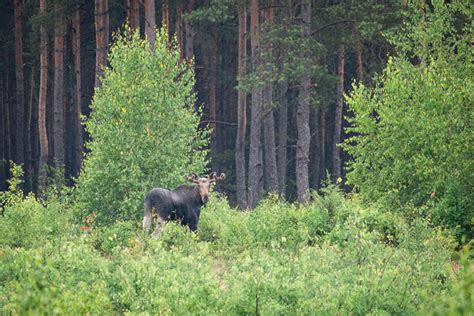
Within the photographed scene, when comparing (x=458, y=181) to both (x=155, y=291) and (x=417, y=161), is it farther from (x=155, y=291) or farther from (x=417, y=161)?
(x=155, y=291)

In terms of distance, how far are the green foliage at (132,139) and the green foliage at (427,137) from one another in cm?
486

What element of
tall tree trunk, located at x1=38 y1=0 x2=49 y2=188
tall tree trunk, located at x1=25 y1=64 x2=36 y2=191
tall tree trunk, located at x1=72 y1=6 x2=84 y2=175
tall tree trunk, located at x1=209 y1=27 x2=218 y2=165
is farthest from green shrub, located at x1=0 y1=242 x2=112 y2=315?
tall tree trunk, located at x1=25 y1=64 x2=36 y2=191

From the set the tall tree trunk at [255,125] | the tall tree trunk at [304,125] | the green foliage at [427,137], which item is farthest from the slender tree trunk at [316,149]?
the green foliage at [427,137]

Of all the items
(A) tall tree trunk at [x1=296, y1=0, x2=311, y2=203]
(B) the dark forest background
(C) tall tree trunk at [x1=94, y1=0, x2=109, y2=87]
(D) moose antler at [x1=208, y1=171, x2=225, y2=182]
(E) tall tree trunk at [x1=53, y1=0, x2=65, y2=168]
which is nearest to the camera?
(D) moose antler at [x1=208, y1=171, x2=225, y2=182]

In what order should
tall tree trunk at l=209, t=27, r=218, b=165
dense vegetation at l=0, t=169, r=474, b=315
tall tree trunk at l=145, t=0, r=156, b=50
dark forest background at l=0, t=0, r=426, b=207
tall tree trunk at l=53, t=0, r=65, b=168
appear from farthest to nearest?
tall tree trunk at l=209, t=27, r=218, b=165 → tall tree trunk at l=53, t=0, r=65, b=168 → dark forest background at l=0, t=0, r=426, b=207 → tall tree trunk at l=145, t=0, r=156, b=50 → dense vegetation at l=0, t=169, r=474, b=315

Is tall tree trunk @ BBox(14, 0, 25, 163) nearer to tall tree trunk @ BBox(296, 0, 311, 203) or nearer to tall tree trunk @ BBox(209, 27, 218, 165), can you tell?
tall tree trunk @ BBox(209, 27, 218, 165)

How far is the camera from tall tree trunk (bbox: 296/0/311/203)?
102 ft

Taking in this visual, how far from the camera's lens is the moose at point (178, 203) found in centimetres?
2017

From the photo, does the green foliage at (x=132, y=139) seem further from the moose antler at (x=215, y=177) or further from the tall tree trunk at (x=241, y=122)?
the tall tree trunk at (x=241, y=122)

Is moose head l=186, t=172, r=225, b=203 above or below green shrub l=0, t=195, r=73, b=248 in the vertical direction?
above

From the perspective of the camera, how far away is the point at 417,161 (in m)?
21.0

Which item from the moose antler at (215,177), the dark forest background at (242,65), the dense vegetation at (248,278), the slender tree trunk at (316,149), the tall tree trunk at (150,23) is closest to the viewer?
the dense vegetation at (248,278)

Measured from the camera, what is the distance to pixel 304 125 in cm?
3119

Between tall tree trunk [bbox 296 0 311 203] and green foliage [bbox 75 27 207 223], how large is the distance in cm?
831
